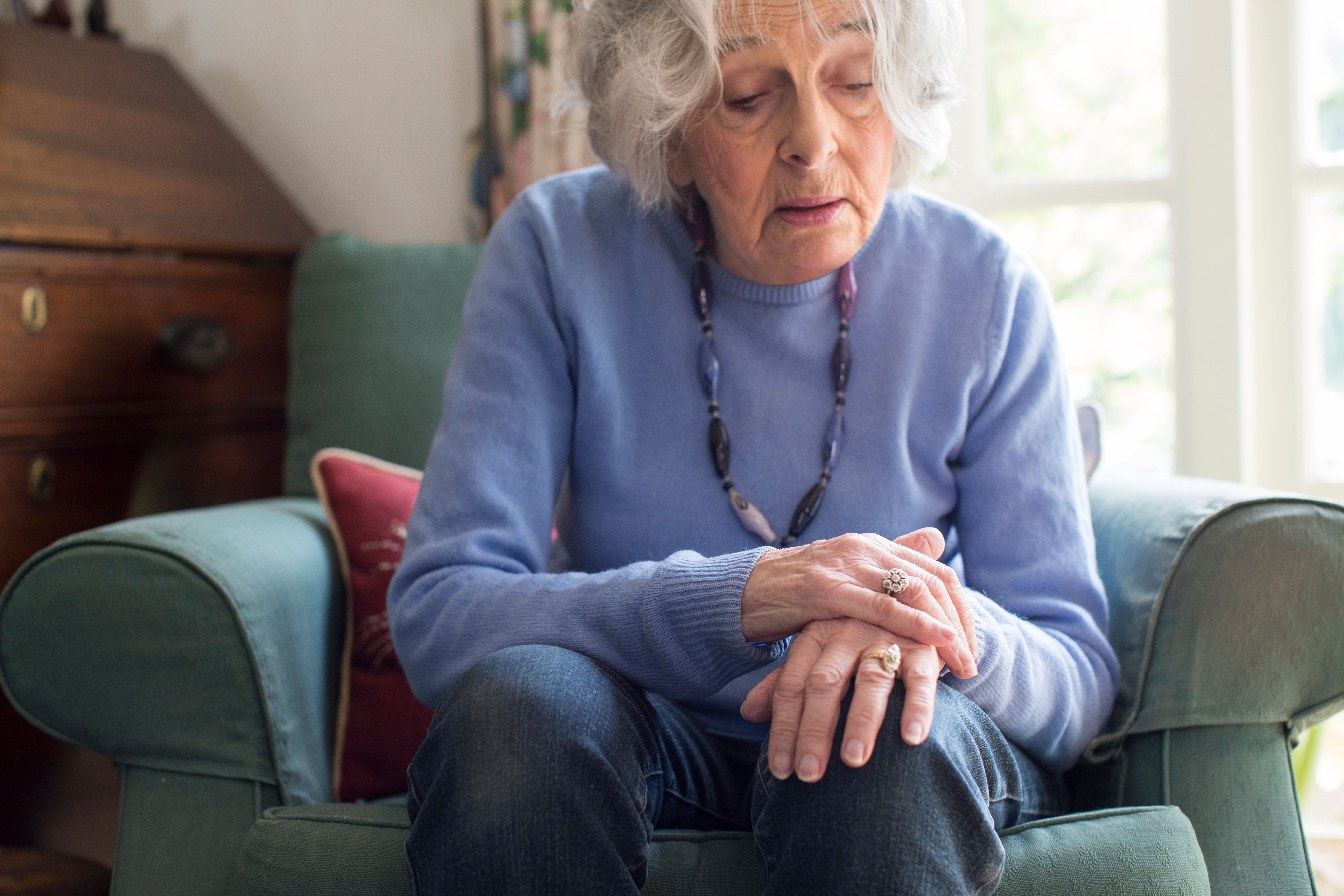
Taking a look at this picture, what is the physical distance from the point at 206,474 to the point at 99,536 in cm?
95

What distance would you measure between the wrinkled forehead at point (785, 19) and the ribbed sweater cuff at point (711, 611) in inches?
18.4

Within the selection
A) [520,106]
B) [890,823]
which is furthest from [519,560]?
[520,106]

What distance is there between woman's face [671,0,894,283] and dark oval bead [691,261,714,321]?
0.22ft

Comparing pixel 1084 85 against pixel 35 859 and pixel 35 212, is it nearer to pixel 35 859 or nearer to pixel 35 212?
pixel 35 212

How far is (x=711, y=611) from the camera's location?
0.74 metres

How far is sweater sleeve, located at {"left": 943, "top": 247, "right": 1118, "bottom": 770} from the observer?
81 cm

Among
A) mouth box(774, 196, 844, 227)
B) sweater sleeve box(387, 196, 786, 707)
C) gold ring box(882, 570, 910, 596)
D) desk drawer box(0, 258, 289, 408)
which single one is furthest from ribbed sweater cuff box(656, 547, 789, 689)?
desk drawer box(0, 258, 289, 408)

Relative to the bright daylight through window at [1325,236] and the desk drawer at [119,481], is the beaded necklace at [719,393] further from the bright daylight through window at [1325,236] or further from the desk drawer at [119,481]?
the bright daylight through window at [1325,236]

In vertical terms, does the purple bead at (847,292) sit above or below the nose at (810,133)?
below

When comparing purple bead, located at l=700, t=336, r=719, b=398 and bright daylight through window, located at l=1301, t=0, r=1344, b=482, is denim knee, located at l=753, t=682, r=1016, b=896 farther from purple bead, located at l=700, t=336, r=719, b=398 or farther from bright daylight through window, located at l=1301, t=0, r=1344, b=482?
bright daylight through window, located at l=1301, t=0, r=1344, b=482

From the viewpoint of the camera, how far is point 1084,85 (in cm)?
194

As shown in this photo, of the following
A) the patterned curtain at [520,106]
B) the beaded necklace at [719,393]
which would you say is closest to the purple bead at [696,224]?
the beaded necklace at [719,393]

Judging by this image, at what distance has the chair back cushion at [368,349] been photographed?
1.50 metres

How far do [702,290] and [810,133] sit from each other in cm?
22
